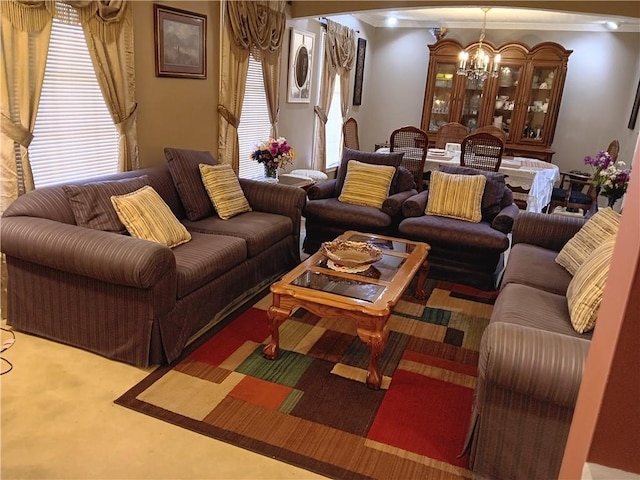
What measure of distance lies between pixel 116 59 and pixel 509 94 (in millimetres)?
5794

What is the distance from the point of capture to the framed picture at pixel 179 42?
12.4 ft

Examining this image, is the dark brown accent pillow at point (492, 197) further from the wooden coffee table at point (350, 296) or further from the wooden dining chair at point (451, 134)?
the wooden dining chair at point (451, 134)

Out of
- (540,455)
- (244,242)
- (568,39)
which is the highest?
(568,39)

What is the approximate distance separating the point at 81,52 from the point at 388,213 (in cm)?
258

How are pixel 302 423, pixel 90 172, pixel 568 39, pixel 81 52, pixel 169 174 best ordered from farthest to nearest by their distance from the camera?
pixel 568 39 → pixel 169 174 → pixel 90 172 → pixel 81 52 → pixel 302 423

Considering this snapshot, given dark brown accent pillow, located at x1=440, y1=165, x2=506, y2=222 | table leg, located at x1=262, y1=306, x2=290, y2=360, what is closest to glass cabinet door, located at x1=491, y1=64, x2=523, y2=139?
dark brown accent pillow, located at x1=440, y1=165, x2=506, y2=222

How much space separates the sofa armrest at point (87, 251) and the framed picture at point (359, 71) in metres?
5.81

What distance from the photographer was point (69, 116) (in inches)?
128

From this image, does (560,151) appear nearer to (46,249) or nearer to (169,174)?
(169,174)

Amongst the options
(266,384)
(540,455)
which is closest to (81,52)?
(266,384)

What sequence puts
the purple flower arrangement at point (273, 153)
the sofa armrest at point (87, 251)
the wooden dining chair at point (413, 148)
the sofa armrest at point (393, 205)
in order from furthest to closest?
the wooden dining chair at point (413, 148)
the purple flower arrangement at point (273, 153)
the sofa armrest at point (393, 205)
the sofa armrest at point (87, 251)

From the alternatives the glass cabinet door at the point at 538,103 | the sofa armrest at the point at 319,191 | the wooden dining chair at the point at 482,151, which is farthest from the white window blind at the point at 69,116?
the glass cabinet door at the point at 538,103

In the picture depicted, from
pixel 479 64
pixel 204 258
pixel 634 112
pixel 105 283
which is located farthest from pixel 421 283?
pixel 634 112

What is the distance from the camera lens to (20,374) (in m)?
2.53
